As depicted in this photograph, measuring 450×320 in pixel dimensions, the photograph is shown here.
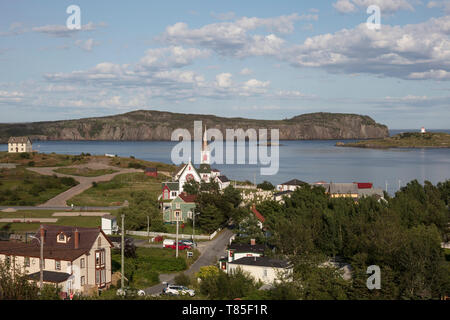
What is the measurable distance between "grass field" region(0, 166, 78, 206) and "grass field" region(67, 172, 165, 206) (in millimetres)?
3459

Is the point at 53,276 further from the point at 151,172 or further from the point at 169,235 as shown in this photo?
the point at 151,172

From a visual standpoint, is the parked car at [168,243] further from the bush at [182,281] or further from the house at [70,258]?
the bush at [182,281]

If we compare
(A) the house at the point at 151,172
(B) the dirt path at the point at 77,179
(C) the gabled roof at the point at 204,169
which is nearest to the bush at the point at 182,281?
(B) the dirt path at the point at 77,179

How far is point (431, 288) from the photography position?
19109 mm

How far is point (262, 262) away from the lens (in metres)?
22.7

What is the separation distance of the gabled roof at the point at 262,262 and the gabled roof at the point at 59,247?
6555mm

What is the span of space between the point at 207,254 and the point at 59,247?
9570 millimetres

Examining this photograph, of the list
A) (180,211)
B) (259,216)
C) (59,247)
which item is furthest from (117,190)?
(59,247)

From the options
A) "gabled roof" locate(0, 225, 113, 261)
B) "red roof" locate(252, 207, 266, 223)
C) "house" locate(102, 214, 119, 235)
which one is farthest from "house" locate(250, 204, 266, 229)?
"gabled roof" locate(0, 225, 113, 261)

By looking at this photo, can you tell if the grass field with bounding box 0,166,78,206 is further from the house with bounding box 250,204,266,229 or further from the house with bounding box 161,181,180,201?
the house with bounding box 250,204,266,229

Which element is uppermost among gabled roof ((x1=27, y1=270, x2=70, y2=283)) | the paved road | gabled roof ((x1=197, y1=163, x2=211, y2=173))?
gabled roof ((x1=197, y1=163, x2=211, y2=173))

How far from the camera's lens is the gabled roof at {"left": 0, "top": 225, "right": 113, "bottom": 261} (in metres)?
21.1

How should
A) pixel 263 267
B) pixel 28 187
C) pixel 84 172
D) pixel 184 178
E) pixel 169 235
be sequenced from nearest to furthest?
pixel 263 267 < pixel 169 235 < pixel 184 178 < pixel 28 187 < pixel 84 172

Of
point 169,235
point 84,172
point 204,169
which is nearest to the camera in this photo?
point 169,235
